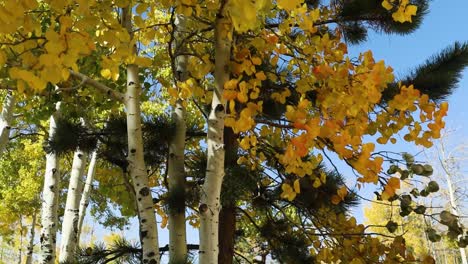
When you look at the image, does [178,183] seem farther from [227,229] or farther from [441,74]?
[441,74]

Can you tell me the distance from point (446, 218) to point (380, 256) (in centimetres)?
99

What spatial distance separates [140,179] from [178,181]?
0.58 metres

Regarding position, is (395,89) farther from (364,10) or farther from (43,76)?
(43,76)

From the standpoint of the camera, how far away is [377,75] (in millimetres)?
2176

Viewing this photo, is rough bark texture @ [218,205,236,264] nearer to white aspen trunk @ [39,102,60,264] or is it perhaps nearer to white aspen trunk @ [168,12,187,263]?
white aspen trunk @ [168,12,187,263]

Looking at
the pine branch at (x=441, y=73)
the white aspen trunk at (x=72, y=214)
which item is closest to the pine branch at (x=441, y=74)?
→ the pine branch at (x=441, y=73)

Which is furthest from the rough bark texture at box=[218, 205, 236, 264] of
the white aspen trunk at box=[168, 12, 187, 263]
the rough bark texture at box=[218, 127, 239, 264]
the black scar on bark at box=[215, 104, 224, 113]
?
the black scar on bark at box=[215, 104, 224, 113]

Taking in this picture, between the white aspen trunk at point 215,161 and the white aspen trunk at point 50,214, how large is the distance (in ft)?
8.21

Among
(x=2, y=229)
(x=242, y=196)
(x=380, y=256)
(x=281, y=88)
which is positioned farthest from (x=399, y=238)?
(x=2, y=229)

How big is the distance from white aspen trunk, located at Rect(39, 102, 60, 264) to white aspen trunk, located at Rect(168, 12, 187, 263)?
5.34 ft

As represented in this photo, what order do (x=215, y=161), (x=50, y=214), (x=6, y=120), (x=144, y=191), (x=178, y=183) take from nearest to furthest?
1. (x=215, y=161)
2. (x=144, y=191)
3. (x=178, y=183)
4. (x=50, y=214)
5. (x=6, y=120)

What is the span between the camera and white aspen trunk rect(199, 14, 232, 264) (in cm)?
223

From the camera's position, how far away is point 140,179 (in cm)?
257

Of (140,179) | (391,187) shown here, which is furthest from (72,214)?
(391,187)
